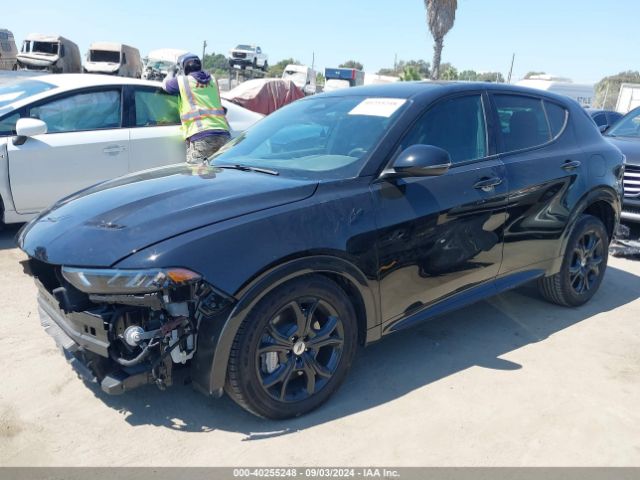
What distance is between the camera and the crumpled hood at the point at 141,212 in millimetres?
2580

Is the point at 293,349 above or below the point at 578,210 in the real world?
below

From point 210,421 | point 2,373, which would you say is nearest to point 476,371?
point 210,421

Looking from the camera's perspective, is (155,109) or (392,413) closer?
(392,413)

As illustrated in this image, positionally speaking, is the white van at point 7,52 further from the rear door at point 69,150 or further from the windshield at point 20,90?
the rear door at point 69,150

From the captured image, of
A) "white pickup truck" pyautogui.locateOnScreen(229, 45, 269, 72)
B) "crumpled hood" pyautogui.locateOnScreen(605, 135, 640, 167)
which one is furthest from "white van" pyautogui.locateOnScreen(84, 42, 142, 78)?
"crumpled hood" pyautogui.locateOnScreen(605, 135, 640, 167)

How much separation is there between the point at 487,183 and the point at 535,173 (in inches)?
22.4

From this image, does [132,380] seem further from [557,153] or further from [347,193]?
[557,153]

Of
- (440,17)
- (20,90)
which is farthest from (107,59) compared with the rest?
(20,90)


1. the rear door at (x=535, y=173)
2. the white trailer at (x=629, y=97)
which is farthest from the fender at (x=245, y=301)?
the white trailer at (x=629, y=97)

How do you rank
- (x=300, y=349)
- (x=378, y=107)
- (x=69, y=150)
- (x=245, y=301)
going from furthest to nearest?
(x=69, y=150) → (x=378, y=107) → (x=300, y=349) → (x=245, y=301)

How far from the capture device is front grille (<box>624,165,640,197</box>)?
6.80 metres

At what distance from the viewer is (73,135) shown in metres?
5.62

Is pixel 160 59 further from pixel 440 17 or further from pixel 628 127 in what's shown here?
pixel 628 127

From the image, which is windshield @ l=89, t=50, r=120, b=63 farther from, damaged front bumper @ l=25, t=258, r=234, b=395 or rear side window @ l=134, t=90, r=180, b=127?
damaged front bumper @ l=25, t=258, r=234, b=395
